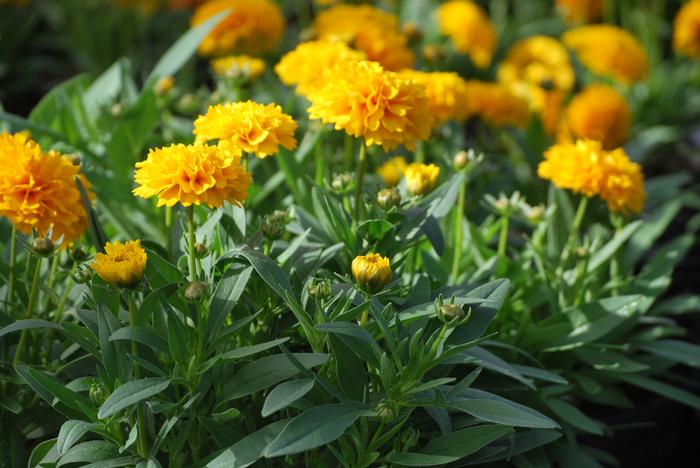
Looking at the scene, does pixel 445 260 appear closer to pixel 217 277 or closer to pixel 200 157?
pixel 217 277

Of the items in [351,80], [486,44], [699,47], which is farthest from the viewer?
[699,47]

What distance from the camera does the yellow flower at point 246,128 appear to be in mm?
1143

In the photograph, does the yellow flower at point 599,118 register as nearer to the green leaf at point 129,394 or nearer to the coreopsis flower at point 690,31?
the coreopsis flower at point 690,31

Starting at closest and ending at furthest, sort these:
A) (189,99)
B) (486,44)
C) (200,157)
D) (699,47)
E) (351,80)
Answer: (200,157), (351,80), (189,99), (486,44), (699,47)

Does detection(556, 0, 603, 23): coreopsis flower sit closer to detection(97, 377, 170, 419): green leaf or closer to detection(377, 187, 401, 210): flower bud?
detection(377, 187, 401, 210): flower bud

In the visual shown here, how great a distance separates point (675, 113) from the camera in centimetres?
298

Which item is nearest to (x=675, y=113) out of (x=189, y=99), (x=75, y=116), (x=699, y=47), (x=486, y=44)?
(x=699, y=47)

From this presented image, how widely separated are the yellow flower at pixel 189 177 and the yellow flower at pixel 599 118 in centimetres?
147

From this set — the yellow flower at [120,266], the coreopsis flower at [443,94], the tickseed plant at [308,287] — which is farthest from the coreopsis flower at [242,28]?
the yellow flower at [120,266]

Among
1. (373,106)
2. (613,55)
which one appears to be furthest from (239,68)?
(613,55)

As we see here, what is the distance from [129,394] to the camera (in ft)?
3.27

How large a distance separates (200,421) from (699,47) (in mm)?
2305

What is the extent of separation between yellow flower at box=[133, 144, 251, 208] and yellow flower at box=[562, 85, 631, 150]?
4.83 ft

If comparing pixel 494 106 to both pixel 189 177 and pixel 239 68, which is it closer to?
Result: pixel 239 68
